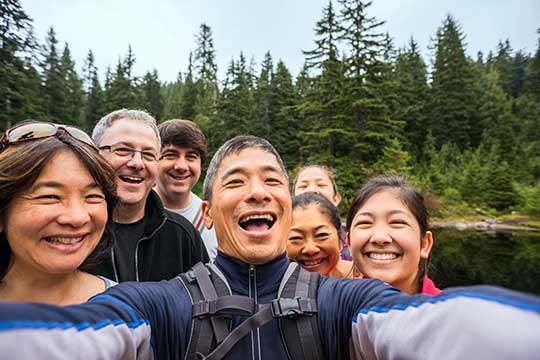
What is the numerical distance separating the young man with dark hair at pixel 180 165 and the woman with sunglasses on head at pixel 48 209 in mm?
2316

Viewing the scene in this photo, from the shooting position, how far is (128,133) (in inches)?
121

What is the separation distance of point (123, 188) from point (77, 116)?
4410 centimetres

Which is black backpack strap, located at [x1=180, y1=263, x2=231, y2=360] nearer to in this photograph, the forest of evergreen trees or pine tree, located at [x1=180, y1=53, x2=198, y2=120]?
the forest of evergreen trees

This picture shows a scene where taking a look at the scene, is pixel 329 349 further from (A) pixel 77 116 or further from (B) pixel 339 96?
(A) pixel 77 116

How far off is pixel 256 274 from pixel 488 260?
18.4m

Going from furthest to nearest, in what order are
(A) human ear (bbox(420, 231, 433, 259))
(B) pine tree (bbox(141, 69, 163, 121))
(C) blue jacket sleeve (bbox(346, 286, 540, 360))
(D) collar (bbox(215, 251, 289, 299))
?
1. (B) pine tree (bbox(141, 69, 163, 121))
2. (A) human ear (bbox(420, 231, 433, 259))
3. (D) collar (bbox(215, 251, 289, 299))
4. (C) blue jacket sleeve (bbox(346, 286, 540, 360))

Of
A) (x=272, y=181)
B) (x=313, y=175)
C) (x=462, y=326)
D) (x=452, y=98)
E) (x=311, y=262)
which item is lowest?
A: (x=311, y=262)

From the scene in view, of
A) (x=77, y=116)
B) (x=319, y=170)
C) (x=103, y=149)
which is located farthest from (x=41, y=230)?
(x=77, y=116)

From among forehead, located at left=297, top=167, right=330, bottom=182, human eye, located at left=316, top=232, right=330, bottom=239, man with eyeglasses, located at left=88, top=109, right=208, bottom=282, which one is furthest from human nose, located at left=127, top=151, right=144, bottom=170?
forehead, located at left=297, top=167, right=330, bottom=182

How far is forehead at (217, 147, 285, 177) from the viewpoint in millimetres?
2275

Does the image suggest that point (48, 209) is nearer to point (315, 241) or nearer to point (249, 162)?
point (249, 162)

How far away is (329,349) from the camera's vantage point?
65.7 inches

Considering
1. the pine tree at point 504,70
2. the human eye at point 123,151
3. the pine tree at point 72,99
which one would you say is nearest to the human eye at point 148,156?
the human eye at point 123,151

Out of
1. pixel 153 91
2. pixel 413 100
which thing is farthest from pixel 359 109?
pixel 153 91
